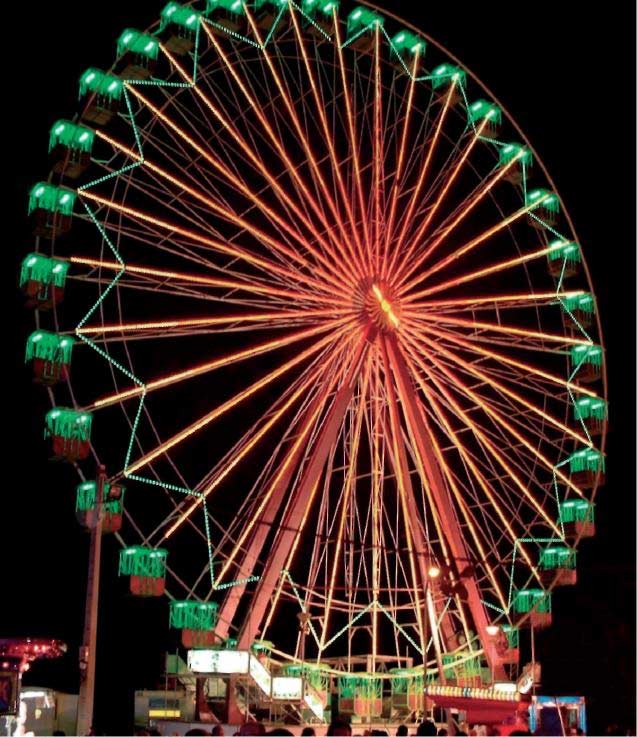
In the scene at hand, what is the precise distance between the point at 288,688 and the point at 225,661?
260 cm

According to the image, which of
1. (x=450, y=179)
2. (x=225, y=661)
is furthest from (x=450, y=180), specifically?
(x=225, y=661)

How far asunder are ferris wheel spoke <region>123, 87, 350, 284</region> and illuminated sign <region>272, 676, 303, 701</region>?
9770 mm

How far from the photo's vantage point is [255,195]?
25.2 metres

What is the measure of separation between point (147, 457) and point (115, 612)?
43971mm

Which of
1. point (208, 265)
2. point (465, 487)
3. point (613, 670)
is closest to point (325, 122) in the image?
point (208, 265)

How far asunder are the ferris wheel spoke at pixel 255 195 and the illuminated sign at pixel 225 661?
8598 mm

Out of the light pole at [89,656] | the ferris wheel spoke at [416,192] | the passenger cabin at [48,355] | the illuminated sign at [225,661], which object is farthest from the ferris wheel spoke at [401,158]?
the light pole at [89,656]

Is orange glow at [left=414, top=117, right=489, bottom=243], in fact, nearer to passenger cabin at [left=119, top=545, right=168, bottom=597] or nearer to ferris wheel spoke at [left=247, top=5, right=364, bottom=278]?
ferris wheel spoke at [left=247, top=5, right=364, bottom=278]

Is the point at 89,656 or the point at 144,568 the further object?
the point at 144,568

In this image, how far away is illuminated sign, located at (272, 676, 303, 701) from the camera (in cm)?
2809

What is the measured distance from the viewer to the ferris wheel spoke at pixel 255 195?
25.1m

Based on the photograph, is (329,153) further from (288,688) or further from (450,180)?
(288,688)

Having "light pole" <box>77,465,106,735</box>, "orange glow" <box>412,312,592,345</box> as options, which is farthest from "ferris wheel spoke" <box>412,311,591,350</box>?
"light pole" <box>77,465,106,735</box>

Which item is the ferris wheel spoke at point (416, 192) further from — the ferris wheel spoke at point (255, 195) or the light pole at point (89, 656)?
the light pole at point (89, 656)
